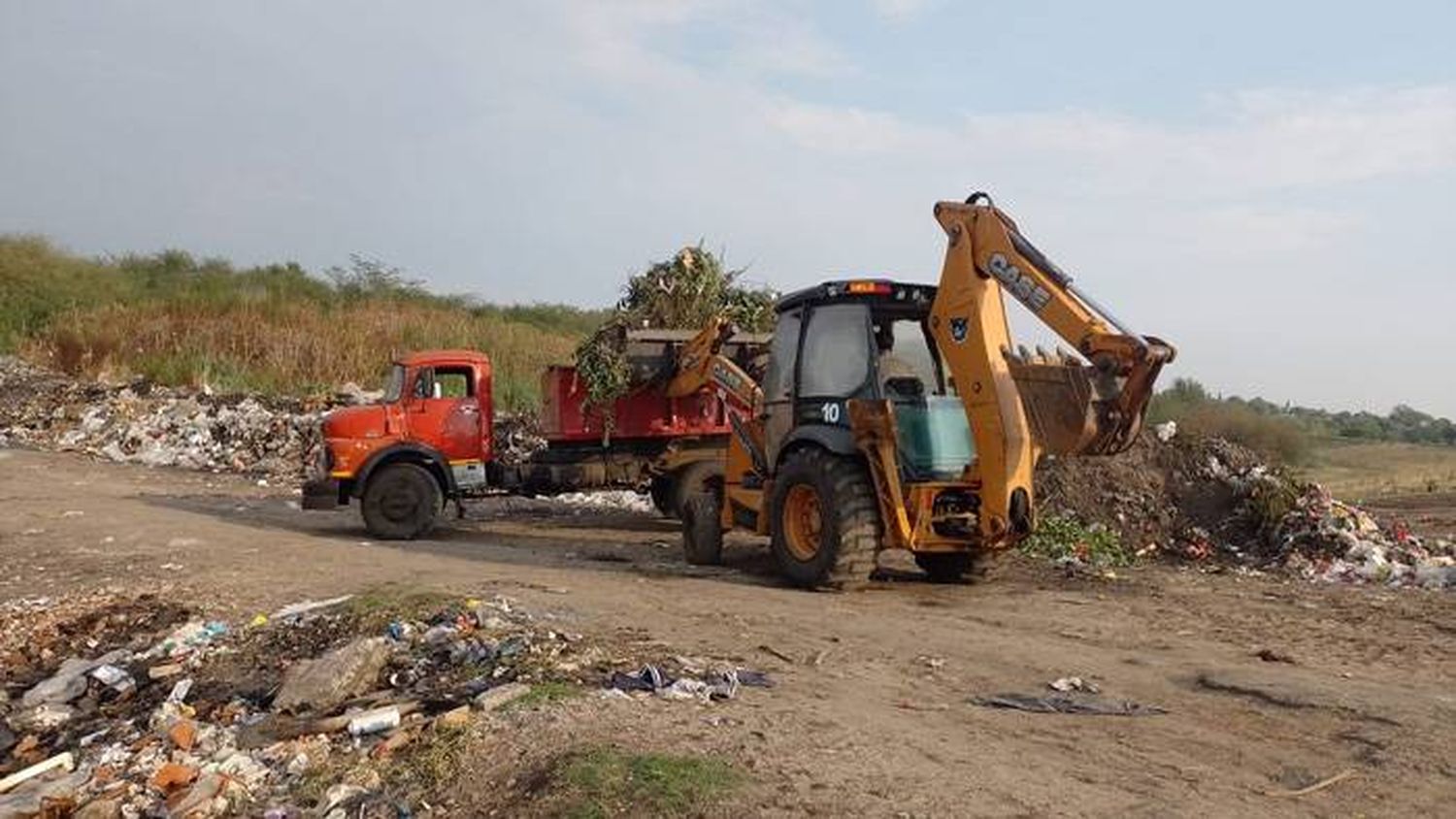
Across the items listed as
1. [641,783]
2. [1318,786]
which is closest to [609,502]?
[641,783]

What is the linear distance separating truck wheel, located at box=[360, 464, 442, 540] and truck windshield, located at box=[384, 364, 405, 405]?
0.79 m

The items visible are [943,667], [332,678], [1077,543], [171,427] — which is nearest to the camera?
[332,678]

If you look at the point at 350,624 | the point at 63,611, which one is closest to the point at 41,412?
the point at 63,611

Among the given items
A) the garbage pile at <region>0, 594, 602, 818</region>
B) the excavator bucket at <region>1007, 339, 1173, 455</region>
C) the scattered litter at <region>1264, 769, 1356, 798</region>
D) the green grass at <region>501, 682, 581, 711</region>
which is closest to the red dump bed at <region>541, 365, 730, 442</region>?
the garbage pile at <region>0, 594, 602, 818</region>

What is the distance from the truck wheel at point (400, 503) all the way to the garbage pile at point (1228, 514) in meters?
6.50

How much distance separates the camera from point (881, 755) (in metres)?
5.27

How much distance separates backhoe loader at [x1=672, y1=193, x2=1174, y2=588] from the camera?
332 inches

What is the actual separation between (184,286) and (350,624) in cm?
3057

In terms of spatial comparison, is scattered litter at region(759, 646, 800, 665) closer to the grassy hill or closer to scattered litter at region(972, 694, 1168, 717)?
scattered litter at region(972, 694, 1168, 717)

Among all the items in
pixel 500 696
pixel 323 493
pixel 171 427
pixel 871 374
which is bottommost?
pixel 500 696

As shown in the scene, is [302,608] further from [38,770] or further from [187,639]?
[38,770]

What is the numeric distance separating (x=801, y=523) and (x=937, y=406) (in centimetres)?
144

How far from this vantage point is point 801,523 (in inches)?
392

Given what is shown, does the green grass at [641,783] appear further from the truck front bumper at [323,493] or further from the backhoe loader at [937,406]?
the truck front bumper at [323,493]
